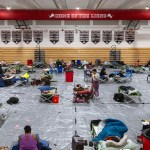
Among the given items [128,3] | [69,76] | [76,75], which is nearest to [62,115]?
[69,76]

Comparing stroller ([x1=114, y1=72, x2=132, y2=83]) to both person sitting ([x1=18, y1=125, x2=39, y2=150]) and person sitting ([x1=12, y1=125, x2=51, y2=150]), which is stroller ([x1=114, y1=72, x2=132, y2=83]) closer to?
person sitting ([x1=12, y1=125, x2=51, y2=150])

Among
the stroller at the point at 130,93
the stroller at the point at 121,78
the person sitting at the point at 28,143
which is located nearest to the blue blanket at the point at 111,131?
the person sitting at the point at 28,143

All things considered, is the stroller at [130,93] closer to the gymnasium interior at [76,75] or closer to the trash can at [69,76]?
the gymnasium interior at [76,75]

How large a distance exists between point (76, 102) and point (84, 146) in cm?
587

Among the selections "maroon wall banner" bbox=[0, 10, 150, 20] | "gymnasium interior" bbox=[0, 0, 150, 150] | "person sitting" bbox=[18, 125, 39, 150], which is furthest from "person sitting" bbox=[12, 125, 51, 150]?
"maroon wall banner" bbox=[0, 10, 150, 20]

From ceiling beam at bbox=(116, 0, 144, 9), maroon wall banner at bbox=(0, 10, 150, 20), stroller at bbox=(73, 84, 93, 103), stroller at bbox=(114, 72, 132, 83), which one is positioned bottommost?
stroller at bbox=(73, 84, 93, 103)

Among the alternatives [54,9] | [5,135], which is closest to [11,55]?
[54,9]

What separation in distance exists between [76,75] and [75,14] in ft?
15.7

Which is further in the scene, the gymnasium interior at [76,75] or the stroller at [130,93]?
the stroller at [130,93]

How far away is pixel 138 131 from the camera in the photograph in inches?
358

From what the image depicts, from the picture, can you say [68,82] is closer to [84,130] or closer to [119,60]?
[84,130]

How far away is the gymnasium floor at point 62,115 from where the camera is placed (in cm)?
875

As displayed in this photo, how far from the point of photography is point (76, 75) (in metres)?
21.0

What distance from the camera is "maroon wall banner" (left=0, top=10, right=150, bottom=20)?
21.7 meters
